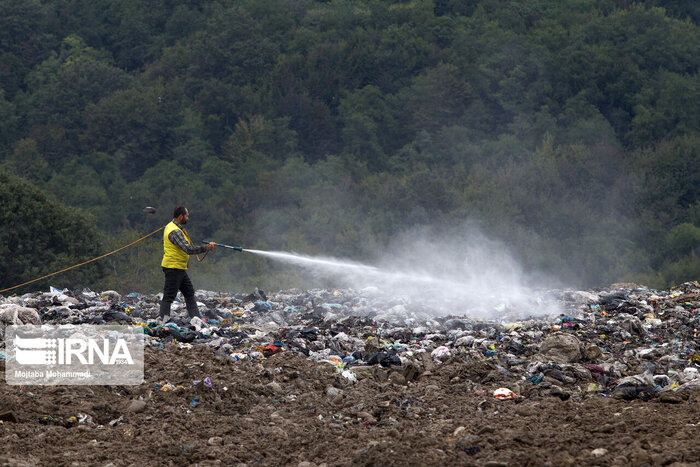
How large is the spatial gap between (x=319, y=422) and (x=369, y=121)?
46.5 metres

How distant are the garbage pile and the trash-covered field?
31 mm

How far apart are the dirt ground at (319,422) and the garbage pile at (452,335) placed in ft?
1.49

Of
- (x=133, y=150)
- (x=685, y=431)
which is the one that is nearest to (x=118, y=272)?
(x=133, y=150)

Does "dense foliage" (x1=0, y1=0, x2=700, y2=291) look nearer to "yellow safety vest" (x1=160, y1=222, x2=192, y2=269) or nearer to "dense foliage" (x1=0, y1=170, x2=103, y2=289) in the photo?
"dense foliage" (x1=0, y1=170, x2=103, y2=289)

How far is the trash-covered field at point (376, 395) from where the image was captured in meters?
7.11

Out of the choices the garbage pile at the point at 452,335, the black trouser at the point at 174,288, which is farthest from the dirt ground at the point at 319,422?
the black trouser at the point at 174,288

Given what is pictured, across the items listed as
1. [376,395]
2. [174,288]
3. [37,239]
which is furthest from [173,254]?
[37,239]

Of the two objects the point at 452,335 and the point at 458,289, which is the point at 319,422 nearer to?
the point at 452,335

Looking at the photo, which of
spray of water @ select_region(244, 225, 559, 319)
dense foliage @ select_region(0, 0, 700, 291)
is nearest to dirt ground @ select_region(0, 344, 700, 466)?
spray of water @ select_region(244, 225, 559, 319)

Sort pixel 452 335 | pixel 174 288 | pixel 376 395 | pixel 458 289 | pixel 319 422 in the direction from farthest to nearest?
pixel 458 289
pixel 452 335
pixel 174 288
pixel 376 395
pixel 319 422

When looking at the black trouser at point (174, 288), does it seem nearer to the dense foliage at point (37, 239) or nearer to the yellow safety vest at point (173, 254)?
the yellow safety vest at point (173, 254)

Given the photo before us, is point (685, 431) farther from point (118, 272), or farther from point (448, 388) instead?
point (118, 272)

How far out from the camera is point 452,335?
40.1 ft

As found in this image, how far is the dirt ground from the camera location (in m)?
6.87
